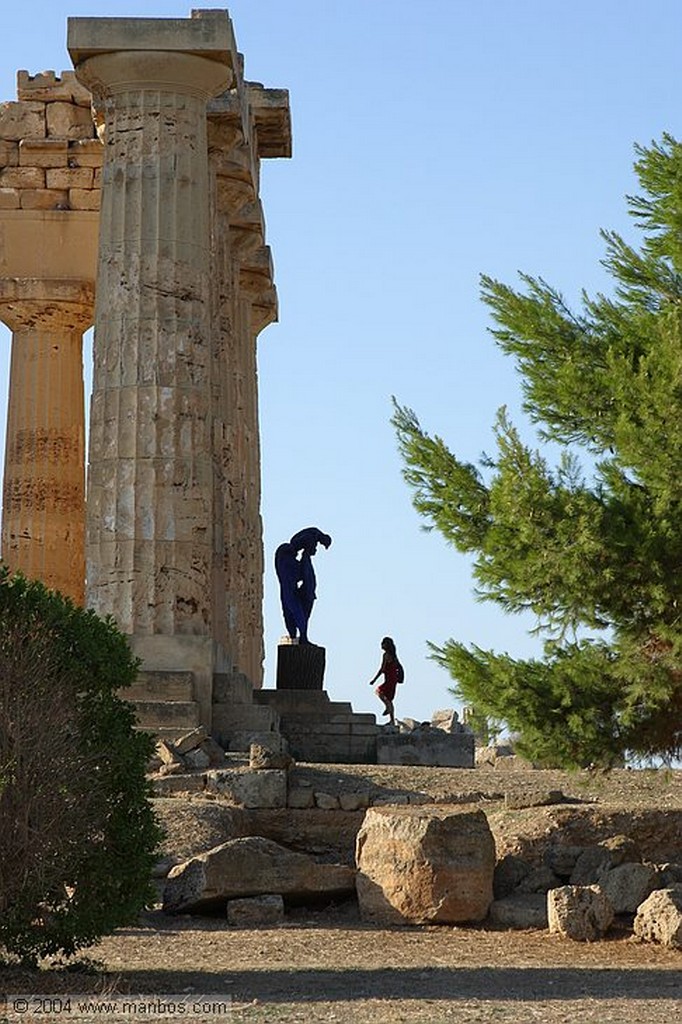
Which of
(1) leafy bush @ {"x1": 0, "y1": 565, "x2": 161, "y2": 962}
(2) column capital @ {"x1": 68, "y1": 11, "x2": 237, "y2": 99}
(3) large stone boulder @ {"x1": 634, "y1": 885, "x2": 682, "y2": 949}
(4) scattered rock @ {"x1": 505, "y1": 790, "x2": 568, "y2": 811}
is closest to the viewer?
(1) leafy bush @ {"x1": 0, "y1": 565, "x2": 161, "y2": 962}

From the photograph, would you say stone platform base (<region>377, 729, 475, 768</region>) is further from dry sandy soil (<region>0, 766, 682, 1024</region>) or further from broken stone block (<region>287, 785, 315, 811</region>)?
dry sandy soil (<region>0, 766, 682, 1024</region>)

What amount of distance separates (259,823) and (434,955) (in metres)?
4.22

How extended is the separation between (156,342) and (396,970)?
10130mm

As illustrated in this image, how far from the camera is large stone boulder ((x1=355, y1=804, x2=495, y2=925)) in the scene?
14250 mm

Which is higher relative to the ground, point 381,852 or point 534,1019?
point 381,852

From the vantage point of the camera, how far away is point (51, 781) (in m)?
10.7

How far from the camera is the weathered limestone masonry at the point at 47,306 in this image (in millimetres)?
25000

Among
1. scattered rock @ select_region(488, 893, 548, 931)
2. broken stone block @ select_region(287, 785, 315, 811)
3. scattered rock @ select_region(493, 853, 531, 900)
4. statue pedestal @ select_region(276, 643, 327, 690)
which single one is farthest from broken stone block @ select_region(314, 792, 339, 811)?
statue pedestal @ select_region(276, 643, 327, 690)

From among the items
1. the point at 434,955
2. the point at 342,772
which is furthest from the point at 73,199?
the point at 434,955

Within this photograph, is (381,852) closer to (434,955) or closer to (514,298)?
(434,955)

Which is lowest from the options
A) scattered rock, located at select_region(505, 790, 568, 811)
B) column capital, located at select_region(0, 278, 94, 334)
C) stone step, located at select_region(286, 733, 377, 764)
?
scattered rock, located at select_region(505, 790, 568, 811)

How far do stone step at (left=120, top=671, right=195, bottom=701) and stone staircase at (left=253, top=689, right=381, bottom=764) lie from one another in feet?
5.78

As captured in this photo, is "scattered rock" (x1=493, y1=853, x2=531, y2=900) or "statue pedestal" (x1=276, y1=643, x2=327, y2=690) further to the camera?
"statue pedestal" (x1=276, y1=643, x2=327, y2=690)

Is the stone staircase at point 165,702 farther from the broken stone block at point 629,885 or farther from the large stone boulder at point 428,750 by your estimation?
the broken stone block at point 629,885
